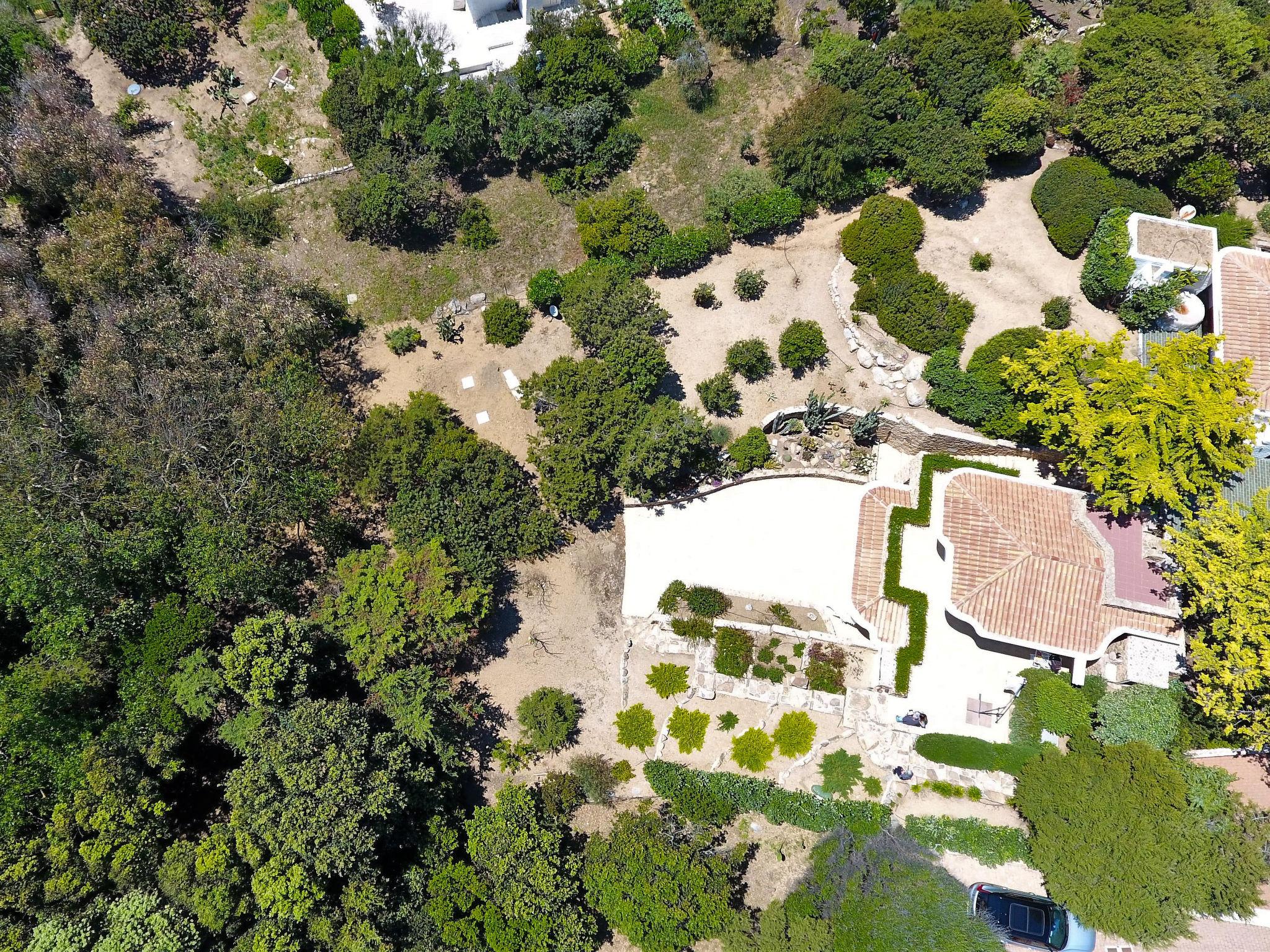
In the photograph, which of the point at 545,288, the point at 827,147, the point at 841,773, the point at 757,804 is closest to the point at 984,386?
the point at 827,147

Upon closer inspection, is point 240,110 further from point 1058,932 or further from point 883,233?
point 1058,932

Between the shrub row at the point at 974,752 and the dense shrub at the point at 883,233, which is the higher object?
the dense shrub at the point at 883,233

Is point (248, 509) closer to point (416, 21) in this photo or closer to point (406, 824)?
point (406, 824)

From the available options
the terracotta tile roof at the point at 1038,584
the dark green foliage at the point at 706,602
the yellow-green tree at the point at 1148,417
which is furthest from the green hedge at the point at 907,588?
the dark green foliage at the point at 706,602

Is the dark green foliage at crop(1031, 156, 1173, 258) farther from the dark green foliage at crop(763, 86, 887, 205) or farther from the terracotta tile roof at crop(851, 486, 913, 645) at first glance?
the terracotta tile roof at crop(851, 486, 913, 645)

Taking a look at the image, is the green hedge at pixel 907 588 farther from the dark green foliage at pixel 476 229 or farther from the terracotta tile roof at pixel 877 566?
the dark green foliage at pixel 476 229

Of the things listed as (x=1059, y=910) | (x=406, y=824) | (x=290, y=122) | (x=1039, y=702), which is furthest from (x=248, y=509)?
(x=1059, y=910)
